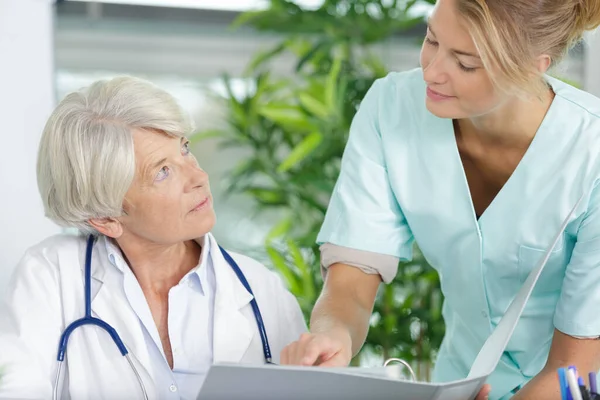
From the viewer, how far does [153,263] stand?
5.33 ft

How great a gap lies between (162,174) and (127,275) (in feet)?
0.70

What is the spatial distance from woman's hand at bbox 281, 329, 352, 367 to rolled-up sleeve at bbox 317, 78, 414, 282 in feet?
0.77

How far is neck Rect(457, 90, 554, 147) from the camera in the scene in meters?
1.45

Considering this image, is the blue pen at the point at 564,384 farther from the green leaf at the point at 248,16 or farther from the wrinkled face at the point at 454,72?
the green leaf at the point at 248,16

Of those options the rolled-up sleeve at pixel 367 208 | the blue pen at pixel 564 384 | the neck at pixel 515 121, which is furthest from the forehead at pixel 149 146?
the blue pen at pixel 564 384

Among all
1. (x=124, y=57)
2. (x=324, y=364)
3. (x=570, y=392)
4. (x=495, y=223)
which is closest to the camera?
(x=570, y=392)

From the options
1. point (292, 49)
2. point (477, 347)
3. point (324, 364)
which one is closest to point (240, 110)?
point (292, 49)

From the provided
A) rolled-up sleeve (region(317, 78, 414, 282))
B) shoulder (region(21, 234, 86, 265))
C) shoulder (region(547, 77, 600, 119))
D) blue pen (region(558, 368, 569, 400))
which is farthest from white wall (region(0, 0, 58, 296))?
blue pen (region(558, 368, 569, 400))

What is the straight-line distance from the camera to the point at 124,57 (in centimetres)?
296

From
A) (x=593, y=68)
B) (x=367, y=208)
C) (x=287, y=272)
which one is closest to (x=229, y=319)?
(x=367, y=208)

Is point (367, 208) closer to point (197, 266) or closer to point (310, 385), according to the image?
point (197, 266)

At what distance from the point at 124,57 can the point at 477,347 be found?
1878mm

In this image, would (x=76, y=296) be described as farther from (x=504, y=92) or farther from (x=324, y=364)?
(x=504, y=92)

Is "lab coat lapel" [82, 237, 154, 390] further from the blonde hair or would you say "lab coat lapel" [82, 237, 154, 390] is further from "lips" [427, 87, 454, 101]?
the blonde hair
